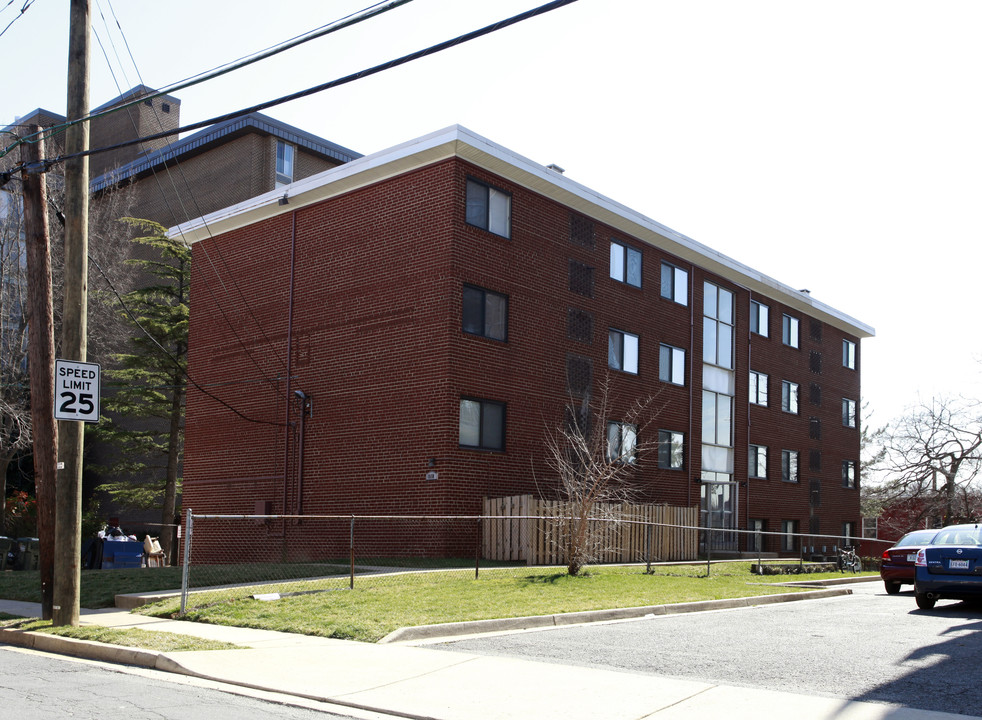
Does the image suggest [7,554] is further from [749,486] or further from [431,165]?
[749,486]

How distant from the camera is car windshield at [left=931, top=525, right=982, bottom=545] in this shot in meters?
15.8

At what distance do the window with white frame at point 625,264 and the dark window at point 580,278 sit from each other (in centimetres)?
121

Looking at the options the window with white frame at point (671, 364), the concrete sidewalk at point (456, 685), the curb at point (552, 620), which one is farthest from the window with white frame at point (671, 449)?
the concrete sidewalk at point (456, 685)

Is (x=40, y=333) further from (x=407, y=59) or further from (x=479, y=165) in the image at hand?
(x=479, y=165)

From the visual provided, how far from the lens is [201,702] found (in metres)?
8.15

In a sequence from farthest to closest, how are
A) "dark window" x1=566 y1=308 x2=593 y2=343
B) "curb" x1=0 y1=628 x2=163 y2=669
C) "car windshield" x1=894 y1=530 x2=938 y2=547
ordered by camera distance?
"dark window" x1=566 y1=308 x2=593 y2=343 → "car windshield" x1=894 y1=530 x2=938 y2=547 → "curb" x1=0 y1=628 x2=163 y2=669

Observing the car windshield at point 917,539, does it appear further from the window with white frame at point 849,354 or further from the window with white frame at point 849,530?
the window with white frame at point 849,354

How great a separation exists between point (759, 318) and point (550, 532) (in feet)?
59.7

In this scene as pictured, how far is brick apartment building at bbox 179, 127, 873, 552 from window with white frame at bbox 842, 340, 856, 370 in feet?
37.0

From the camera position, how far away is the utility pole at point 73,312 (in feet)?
41.3

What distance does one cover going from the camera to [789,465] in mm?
37750

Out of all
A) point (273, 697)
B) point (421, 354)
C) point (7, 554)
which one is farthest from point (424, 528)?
point (273, 697)

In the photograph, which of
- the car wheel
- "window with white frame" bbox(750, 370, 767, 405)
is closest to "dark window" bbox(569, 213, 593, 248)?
"window with white frame" bbox(750, 370, 767, 405)

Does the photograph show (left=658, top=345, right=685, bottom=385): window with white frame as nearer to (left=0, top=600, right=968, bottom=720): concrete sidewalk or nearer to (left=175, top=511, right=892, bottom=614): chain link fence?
(left=175, top=511, right=892, bottom=614): chain link fence
